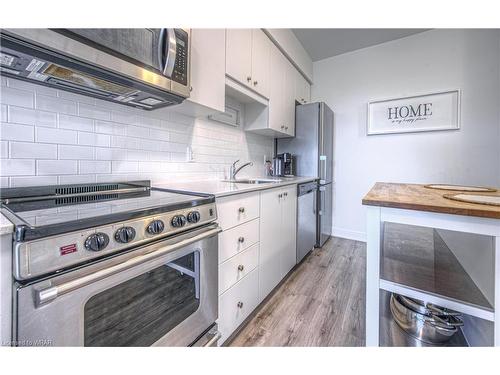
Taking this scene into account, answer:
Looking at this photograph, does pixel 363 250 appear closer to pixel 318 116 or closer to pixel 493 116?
pixel 318 116

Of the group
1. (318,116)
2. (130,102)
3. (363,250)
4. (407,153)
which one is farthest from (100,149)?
(407,153)

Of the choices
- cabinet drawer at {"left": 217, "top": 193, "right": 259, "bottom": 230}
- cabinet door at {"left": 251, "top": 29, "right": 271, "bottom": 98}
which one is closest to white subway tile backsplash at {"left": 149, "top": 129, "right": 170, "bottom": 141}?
cabinet drawer at {"left": 217, "top": 193, "right": 259, "bottom": 230}

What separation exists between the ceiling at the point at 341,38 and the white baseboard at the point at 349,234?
2.60 m

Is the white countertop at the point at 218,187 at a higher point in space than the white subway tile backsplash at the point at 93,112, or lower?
lower

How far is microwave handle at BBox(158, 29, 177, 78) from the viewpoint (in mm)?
993

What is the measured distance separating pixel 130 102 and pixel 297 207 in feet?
5.34

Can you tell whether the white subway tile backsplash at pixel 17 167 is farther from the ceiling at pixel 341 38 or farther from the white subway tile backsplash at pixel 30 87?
the ceiling at pixel 341 38

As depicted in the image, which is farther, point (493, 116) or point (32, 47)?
point (493, 116)

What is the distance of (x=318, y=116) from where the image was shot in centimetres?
262

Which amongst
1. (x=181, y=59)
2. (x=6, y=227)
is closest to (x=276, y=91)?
(x=181, y=59)

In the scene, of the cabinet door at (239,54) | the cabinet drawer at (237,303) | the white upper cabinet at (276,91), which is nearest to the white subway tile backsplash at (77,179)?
the cabinet drawer at (237,303)

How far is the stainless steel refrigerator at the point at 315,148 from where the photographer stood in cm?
265

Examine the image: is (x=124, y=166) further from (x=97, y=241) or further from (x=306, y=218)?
(x=306, y=218)

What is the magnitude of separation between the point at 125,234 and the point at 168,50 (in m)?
0.87
